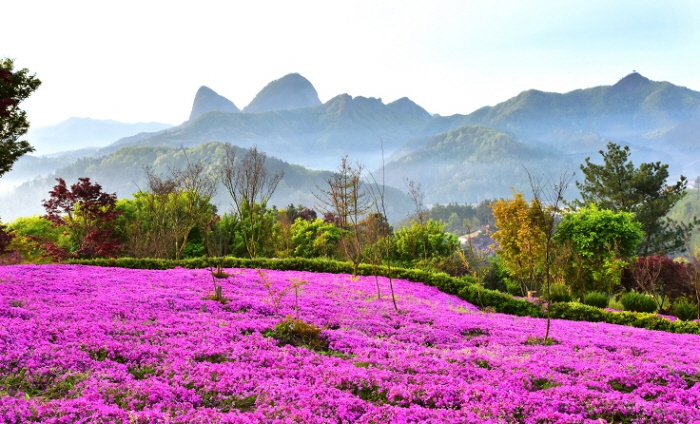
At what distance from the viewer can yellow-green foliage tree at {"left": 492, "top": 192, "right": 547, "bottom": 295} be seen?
29.1 m

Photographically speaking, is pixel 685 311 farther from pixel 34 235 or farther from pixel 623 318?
pixel 34 235

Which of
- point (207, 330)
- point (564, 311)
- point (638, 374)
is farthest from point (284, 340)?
point (564, 311)

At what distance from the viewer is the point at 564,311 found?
62.0ft

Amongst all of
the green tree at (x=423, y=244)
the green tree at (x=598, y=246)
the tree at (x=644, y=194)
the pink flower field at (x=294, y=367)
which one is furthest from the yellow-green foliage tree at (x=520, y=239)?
the tree at (x=644, y=194)

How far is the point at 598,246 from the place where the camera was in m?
30.1

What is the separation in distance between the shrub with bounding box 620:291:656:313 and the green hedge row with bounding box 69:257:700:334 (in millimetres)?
5492

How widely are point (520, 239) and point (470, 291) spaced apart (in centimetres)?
1143

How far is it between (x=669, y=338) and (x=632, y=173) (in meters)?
52.8

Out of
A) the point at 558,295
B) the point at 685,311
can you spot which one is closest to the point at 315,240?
the point at 558,295

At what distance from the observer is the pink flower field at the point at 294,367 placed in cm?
615

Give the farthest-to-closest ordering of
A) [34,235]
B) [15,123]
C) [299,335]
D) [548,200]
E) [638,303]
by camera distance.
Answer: [34,235] → [638,303] → [15,123] → [548,200] → [299,335]

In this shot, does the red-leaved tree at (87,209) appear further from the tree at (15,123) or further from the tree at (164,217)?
the tree at (15,123)

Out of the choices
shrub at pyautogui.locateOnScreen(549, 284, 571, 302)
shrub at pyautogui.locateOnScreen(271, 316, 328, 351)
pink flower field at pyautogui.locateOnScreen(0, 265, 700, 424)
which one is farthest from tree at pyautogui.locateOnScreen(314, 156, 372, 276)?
shrub at pyautogui.locateOnScreen(271, 316, 328, 351)

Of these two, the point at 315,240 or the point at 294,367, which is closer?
the point at 294,367
